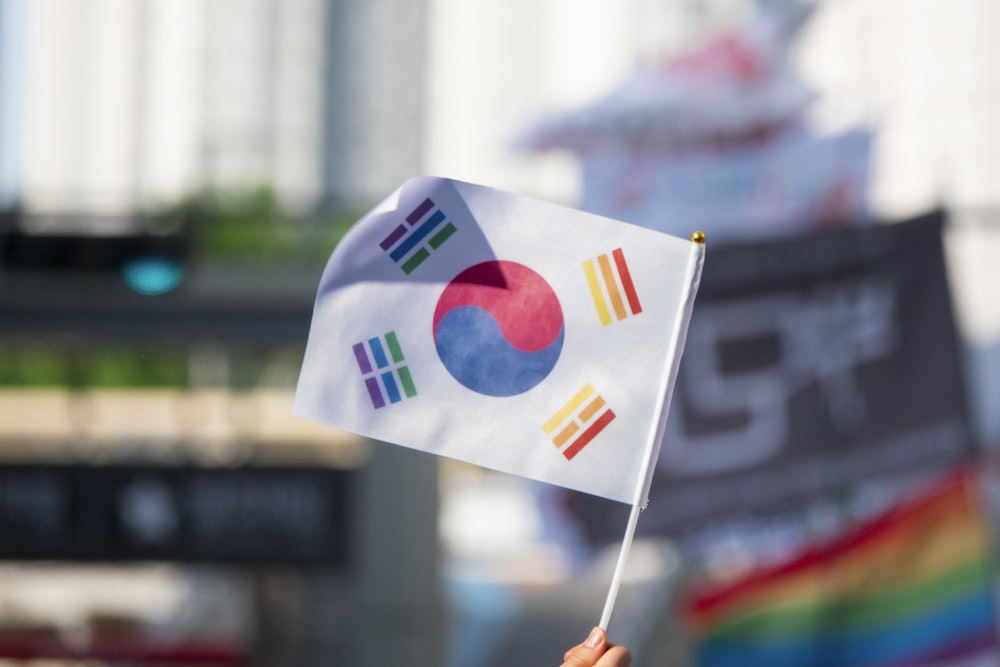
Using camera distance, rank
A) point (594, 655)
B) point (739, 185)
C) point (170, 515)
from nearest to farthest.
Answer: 1. point (594, 655)
2. point (739, 185)
3. point (170, 515)

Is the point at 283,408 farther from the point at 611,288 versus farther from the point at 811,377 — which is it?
the point at 611,288

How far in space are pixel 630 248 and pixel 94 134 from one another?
118ft

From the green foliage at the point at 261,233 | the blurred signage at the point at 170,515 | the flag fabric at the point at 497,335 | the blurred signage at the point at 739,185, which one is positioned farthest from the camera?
the green foliage at the point at 261,233

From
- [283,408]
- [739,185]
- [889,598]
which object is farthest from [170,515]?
[889,598]

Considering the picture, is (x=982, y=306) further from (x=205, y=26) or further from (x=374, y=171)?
(x=205, y=26)

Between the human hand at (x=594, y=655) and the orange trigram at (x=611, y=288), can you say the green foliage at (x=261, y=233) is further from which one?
the human hand at (x=594, y=655)

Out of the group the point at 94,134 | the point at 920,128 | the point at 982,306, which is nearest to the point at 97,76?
the point at 94,134

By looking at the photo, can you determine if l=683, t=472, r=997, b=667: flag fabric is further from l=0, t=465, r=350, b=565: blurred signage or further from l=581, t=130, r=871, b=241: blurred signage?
l=0, t=465, r=350, b=565: blurred signage

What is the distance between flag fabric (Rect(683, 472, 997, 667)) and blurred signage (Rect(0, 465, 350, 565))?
4.55 m

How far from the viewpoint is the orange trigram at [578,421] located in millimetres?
2961

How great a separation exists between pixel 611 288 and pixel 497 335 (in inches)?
12.2

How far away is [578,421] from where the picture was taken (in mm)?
2980

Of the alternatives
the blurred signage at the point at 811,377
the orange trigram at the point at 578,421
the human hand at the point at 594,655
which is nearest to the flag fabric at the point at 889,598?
the blurred signage at the point at 811,377

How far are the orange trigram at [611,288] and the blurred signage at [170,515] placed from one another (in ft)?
29.1
